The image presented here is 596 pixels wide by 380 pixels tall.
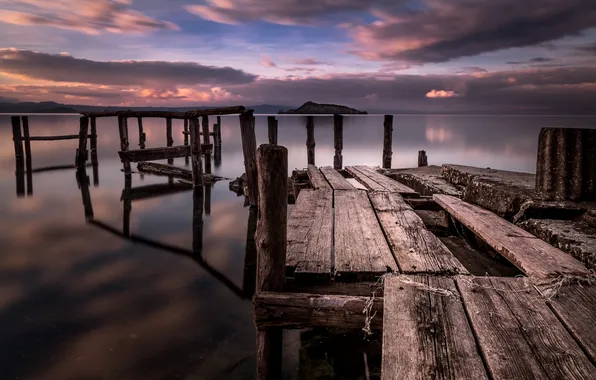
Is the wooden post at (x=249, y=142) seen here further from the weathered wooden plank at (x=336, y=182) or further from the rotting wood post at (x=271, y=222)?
the rotting wood post at (x=271, y=222)

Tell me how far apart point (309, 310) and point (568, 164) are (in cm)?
325

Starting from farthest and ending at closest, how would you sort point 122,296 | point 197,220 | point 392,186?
point 197,220
point 392,186
point 122,296

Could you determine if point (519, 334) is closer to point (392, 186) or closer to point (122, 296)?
point (392, 186)

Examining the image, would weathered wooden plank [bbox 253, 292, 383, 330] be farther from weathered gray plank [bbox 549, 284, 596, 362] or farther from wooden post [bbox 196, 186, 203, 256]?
wooden post [bbox 196, 186, 203, 256]

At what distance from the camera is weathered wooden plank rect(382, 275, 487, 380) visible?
6.06 ft

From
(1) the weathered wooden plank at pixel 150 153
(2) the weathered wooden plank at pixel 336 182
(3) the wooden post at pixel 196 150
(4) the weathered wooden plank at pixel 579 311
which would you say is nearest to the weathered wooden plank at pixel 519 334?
(4) the weathered wooden plank at pixel 579 311

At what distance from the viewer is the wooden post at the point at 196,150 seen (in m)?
13.3

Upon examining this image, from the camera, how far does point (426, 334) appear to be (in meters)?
2.12

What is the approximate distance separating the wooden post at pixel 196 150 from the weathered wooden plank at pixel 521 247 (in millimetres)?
10529

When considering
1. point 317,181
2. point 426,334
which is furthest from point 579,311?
point 317,181

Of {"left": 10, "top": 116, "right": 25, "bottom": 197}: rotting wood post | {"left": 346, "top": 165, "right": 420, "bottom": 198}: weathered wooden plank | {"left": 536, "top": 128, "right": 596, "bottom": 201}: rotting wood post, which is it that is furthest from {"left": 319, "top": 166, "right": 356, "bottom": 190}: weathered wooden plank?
{"left": 10, "top": 116, "right": 25, "bottom": 197}: rotting wood post

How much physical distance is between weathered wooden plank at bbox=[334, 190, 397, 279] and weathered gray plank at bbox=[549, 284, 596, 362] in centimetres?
110

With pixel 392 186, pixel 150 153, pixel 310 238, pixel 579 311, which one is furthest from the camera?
pixel 150 153

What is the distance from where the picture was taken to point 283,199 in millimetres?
2953
